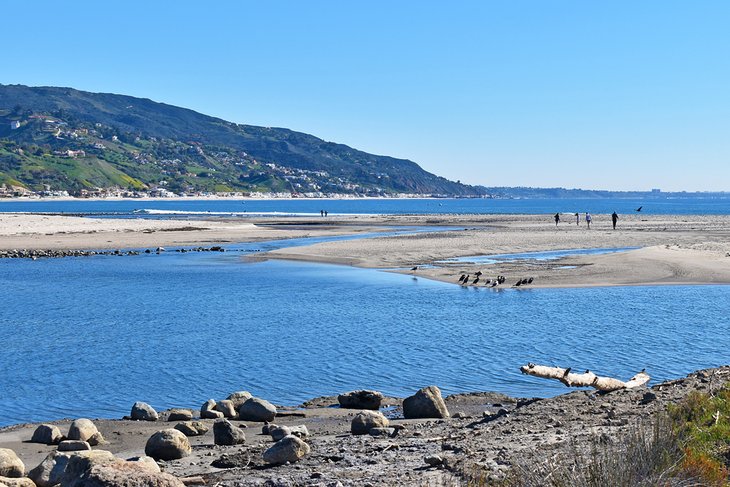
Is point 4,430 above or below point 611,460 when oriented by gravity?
below

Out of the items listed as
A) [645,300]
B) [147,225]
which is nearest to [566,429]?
[645,300]

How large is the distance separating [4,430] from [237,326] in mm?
13104

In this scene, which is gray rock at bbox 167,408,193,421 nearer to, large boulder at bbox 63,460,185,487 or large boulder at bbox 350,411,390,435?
large boulder at bbox 350,411,390,435

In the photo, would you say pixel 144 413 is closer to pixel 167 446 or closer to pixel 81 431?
pixel 81 431

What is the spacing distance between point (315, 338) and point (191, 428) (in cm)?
1082

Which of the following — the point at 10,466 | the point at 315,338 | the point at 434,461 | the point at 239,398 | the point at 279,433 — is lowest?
the point at 315,338

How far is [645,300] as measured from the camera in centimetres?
3372

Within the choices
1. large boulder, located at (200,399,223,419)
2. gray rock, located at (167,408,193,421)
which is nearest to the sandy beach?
large boulder, located at (200,399,223,419)

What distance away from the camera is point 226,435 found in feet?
46.9

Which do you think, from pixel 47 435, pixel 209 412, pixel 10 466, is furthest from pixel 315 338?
pixel 10 466

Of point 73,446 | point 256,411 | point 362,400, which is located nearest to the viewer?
point 73,446

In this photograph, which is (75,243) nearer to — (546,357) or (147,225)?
(147,225)

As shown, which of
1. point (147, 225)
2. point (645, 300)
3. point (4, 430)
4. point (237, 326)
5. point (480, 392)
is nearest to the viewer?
point (4, 430)

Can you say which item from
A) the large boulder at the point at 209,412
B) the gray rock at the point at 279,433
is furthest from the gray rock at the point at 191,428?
the gray rock at the point at 279,433
